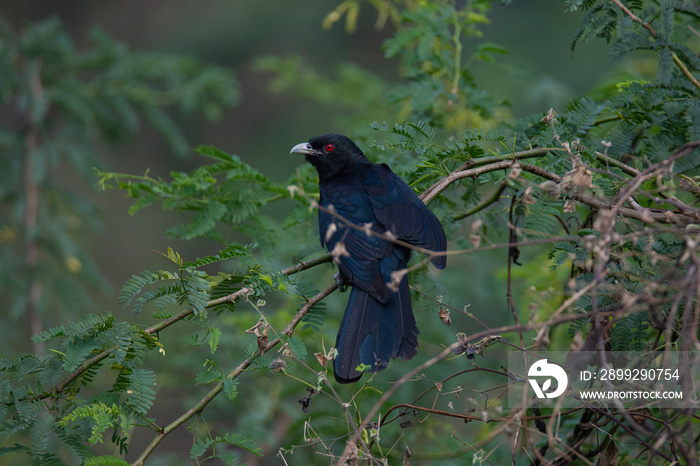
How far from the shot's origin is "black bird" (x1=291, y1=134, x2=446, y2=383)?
103 inches

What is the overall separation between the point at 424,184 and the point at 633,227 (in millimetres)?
1222

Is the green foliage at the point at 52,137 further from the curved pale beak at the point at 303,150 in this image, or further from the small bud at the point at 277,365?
the small bud at the point at 277,365

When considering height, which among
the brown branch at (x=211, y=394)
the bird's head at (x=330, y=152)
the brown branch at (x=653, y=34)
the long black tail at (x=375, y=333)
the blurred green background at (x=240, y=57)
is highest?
the blurred green background at (x=240, y=57)

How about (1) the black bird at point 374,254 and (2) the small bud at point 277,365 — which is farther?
(1) the black bird at point 374,254

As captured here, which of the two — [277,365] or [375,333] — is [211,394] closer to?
[277,365]

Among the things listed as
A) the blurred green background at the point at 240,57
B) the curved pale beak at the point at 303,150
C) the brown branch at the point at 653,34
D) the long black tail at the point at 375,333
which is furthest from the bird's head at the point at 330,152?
the blurred green background at the point at 240,57

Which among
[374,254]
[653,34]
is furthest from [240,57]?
[653,34]

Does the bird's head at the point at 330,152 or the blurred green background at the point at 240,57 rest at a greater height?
the blurred green background at the point at 240,57

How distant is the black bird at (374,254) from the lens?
261cm

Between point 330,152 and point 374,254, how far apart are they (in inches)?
49.3

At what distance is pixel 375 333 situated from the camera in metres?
2.66

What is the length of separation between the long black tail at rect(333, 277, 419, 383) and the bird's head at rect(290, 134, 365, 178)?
4.54 ft

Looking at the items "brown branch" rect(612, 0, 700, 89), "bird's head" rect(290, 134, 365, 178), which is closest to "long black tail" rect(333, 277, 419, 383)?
"bird's head" rect(290, 134, 365, 178)

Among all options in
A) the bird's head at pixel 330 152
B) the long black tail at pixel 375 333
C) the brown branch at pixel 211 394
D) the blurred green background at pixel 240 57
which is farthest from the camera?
the blurred green background at pixel 240 57
